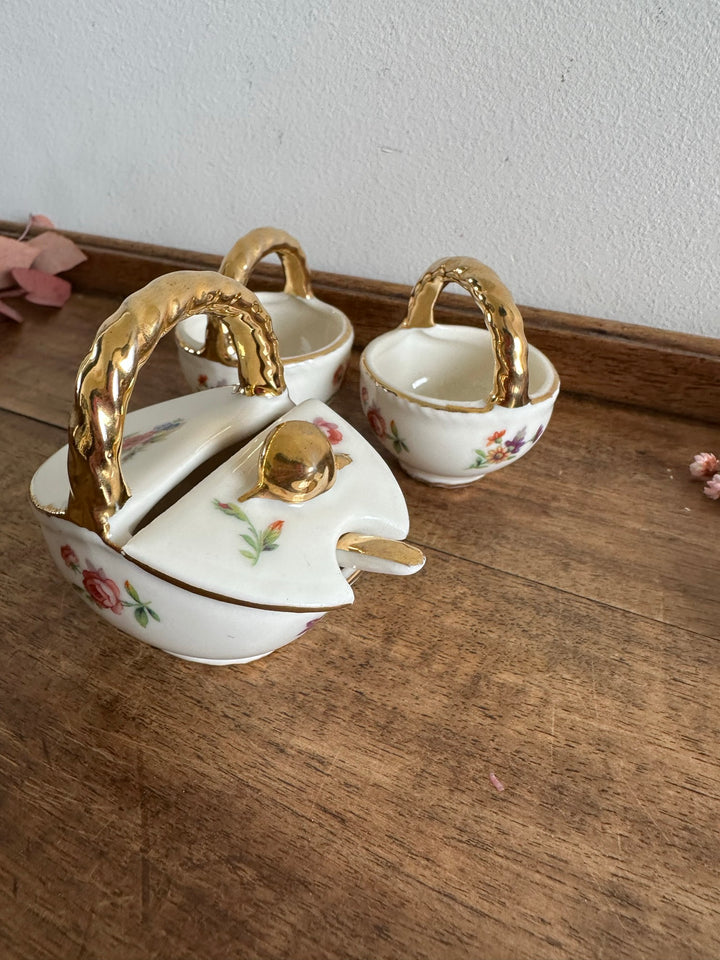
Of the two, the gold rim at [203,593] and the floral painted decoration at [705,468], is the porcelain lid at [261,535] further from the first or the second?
the floral painted decoration at [705,468]

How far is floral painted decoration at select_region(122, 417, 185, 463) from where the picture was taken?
1.11 ft

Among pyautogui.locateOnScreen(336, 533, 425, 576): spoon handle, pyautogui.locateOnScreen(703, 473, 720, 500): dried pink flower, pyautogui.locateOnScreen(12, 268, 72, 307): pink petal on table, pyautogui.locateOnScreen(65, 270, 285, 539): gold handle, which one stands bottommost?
pyautogui.locateOnScreen(703, 473, 720, 500): dried pink flower

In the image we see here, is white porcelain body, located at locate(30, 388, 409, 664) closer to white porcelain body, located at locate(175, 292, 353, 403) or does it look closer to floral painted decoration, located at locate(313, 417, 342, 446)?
floral painted decoration, located at locate(313, 417, 342, 446)

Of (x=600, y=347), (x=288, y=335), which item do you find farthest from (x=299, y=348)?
(x=600, y=347)

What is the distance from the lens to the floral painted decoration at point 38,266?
77 centimetres

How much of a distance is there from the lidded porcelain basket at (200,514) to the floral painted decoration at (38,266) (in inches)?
20.1

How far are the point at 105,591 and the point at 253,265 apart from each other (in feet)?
1.00

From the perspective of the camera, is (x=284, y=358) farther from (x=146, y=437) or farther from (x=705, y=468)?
(x=705, y=468)

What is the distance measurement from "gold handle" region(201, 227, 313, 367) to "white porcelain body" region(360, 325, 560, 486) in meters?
0.10

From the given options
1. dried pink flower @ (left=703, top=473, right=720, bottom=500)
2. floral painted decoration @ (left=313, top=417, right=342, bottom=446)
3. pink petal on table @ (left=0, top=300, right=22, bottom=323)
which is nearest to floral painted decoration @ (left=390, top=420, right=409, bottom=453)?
floral painted decoration @ (left=313, top=417, right=342, bottom=446)

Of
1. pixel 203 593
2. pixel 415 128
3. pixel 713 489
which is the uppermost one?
pixel 415 128

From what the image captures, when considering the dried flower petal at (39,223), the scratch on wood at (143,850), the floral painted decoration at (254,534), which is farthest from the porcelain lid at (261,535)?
the dried flower petal at (39,223)

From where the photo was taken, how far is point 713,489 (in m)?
0.50

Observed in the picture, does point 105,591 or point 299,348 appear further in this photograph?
point 299,348
